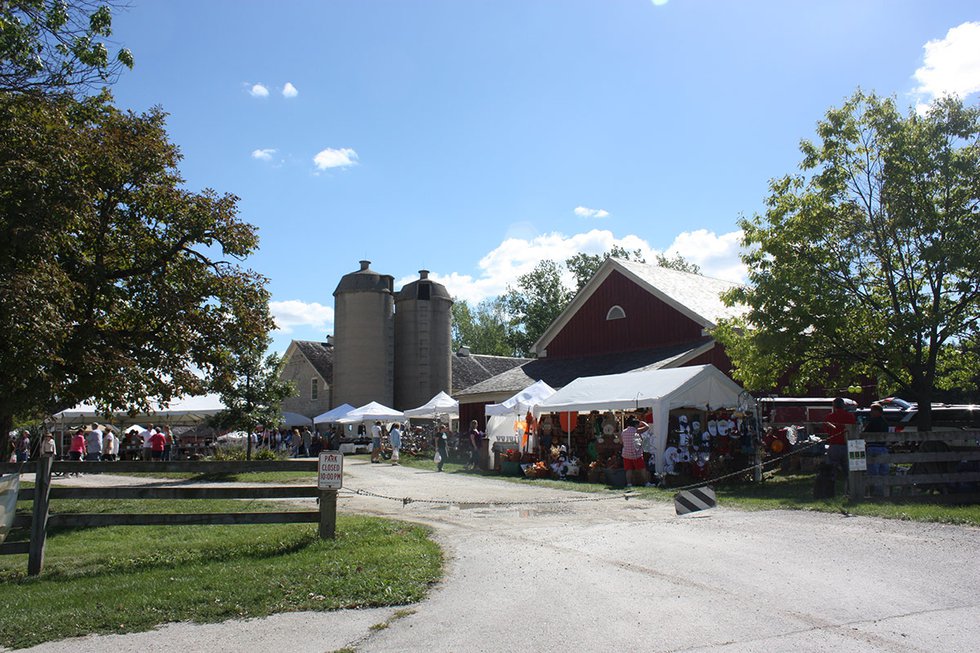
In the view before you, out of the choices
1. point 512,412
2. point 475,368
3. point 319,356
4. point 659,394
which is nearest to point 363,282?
point 319,356

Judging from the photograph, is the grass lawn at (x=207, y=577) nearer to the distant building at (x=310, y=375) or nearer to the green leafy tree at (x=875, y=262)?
the green leafy tree at (x=875, y=262)

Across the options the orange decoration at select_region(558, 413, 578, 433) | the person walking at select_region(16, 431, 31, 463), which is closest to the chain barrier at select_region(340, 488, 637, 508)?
the orange decoration at select_region(558, 413, 578, 433)

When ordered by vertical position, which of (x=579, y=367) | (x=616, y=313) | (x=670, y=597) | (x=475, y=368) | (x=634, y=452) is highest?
(x=616, y=313)

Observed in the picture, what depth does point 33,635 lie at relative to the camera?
5.74 metres

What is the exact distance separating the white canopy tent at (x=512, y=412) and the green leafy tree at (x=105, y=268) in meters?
9.34

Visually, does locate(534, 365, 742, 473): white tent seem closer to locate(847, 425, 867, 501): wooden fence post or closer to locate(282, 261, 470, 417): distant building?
locate(847, 425, 867, 501): wooden fence post

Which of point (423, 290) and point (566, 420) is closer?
point (566, 420)

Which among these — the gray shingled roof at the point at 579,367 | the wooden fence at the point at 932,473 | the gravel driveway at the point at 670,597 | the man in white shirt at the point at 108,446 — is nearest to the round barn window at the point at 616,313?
the gray shingled roof at the point at 579,367

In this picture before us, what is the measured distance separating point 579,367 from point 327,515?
2244cm

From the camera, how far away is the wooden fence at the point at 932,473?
12820 millimetres

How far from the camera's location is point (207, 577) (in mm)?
7508

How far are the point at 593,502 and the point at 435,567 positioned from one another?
7090mm

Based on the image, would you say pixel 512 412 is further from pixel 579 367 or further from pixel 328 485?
pixel 328 485

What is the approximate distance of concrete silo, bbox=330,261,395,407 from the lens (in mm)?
46031
